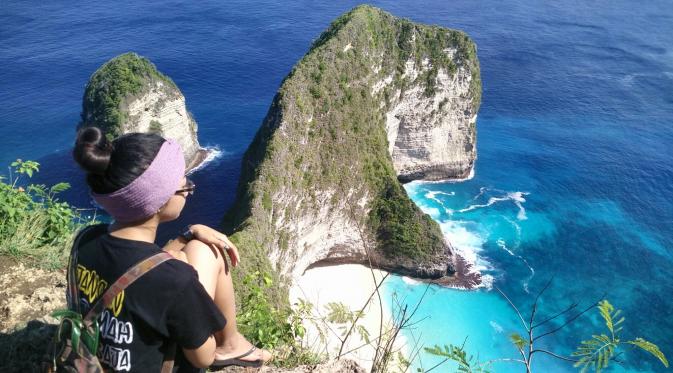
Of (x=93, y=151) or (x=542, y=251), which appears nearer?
(x=93, y=151)

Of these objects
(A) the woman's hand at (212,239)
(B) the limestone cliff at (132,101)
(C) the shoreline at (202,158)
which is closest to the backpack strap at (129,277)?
(A) the woman's hand at (212,239)

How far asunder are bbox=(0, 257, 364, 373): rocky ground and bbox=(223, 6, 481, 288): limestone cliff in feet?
55.8

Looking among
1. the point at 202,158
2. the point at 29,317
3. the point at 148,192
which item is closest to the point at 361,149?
the point at 202,158

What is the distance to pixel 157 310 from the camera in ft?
13.2

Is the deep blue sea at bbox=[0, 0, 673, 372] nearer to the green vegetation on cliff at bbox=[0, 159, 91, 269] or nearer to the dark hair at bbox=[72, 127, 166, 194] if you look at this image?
the green vegetation on cliff at bbox=[0, 159, 91, 269]

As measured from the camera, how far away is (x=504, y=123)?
7006 centimetres

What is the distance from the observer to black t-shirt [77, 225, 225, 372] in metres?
4.01

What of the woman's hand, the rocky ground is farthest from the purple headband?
the rocky ground

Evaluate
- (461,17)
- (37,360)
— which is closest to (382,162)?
(37,360)

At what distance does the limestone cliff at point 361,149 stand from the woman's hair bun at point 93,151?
2144 cm

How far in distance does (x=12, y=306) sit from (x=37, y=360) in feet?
6.54

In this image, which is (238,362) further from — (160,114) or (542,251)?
(160,114)

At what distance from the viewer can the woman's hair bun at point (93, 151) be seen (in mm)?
4043

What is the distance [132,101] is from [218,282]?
47.9m
